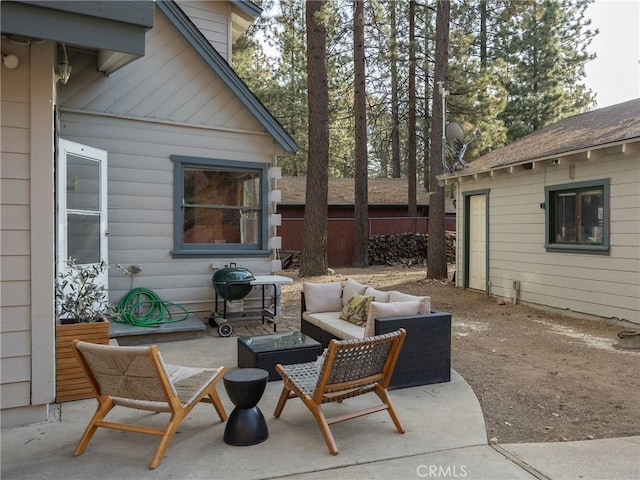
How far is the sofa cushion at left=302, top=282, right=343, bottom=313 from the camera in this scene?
5.66 meters

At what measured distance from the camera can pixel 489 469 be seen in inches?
108

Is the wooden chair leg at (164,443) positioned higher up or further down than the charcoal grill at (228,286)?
further down

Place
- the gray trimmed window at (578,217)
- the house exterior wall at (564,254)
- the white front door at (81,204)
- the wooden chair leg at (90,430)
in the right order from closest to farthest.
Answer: the wooden chair leg at (90,430) < the white front door at (81,204) < the house exterior wall at (564,254) < the gray trimmed window at (578,217)

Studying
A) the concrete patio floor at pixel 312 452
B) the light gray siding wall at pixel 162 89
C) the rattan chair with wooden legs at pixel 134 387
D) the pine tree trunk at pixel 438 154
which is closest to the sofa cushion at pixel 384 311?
the concrete patio floor at pixel 312 452

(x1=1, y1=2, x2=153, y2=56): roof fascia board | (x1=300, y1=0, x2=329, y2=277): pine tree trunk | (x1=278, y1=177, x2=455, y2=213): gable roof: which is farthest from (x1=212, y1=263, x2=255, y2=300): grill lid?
(x1=278, y1=177, x2=455, y2=213): gable roof

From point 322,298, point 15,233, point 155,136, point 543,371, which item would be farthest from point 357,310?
point 155,136

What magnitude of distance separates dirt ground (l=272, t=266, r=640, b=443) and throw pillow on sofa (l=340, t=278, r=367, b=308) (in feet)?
4.11

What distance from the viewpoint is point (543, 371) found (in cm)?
482

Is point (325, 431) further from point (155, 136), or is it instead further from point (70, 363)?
point (155, 136)

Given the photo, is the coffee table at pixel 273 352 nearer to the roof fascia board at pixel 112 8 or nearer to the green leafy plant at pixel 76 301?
the green leafy plant at pixel 76 301

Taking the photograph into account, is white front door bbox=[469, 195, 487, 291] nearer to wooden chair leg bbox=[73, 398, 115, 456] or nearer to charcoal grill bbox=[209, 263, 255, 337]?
charcoal grill bbox=[209, 263, 255, 337]

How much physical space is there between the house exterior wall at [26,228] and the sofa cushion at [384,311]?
2.41m

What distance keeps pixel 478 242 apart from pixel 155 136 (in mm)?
7073

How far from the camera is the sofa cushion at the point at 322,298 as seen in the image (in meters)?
5.66
